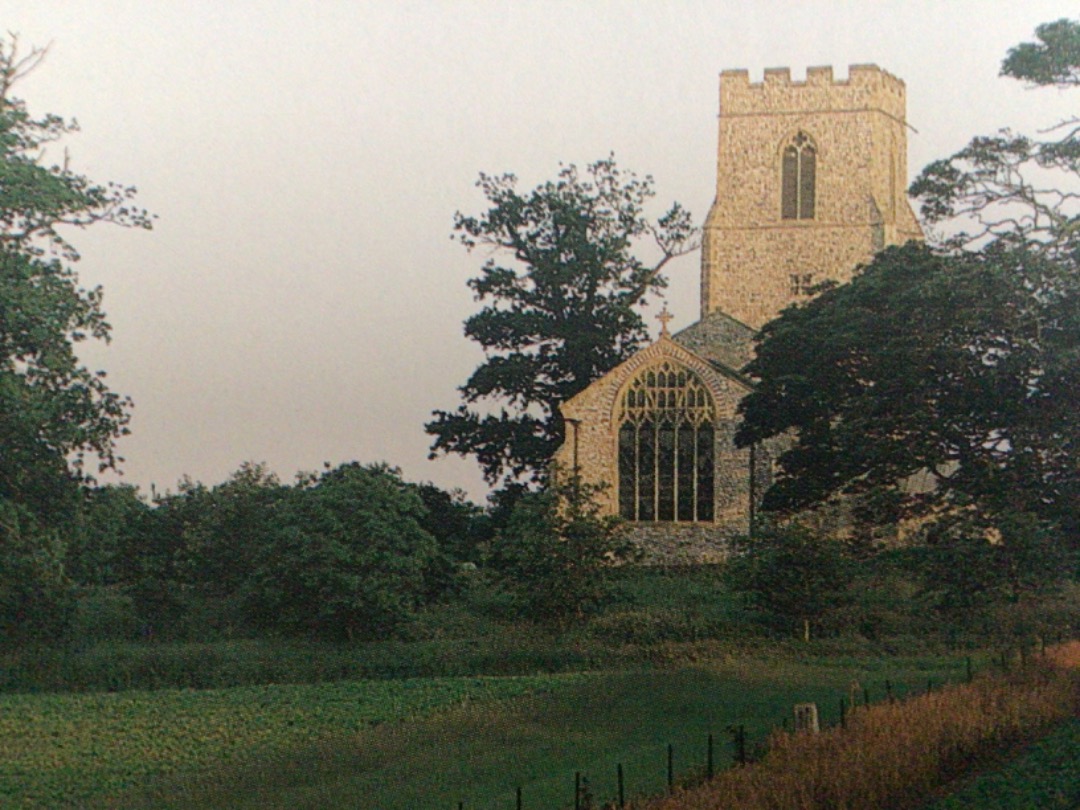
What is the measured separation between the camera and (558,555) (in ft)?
144

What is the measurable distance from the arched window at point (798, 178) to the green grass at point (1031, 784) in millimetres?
41377

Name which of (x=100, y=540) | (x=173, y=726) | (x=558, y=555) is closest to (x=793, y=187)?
(x=558, y=555)

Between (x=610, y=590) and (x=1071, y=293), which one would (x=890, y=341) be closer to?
(x=1071, y=293)

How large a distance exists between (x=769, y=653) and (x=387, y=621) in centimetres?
934

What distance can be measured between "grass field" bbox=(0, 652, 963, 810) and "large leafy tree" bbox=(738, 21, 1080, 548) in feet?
12.7

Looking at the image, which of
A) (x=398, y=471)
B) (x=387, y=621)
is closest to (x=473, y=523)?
(x=398, y=471)

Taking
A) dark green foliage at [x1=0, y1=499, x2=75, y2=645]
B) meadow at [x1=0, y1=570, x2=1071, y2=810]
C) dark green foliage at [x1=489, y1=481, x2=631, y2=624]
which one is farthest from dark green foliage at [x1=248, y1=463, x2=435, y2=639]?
dark green foliage at [x1=0, y1=499, x2=75, y2=645]

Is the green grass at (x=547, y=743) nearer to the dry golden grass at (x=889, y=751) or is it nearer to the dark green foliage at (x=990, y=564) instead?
the dry golden grass at (x=889, y=751)

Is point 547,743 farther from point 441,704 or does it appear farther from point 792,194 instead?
point 792,194

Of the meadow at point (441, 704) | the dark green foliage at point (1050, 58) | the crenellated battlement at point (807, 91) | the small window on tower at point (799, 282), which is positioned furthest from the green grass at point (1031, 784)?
the crenellated battlement at point (807, 91)

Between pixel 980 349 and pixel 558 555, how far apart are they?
12.1 metres

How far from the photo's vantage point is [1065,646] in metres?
30.7

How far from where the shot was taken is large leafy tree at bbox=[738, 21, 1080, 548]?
35.1m

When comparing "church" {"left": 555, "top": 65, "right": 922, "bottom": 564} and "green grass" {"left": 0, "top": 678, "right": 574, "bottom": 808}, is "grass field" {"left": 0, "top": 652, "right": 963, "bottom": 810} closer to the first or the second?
"green grass" {"left": 0, "top": 678, "right": 574, "bottom": 808}
